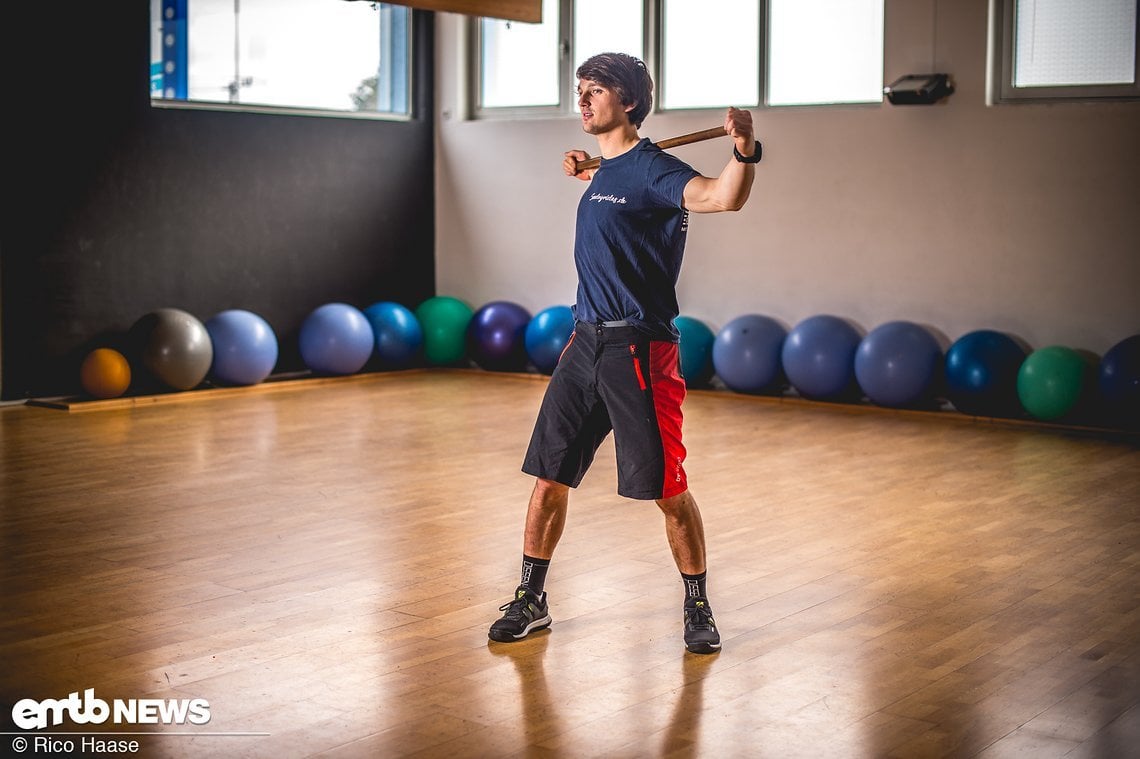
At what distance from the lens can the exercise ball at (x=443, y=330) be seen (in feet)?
30.3

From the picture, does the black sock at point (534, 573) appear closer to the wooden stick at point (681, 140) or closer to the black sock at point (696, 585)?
the black sock at point (696, 585)

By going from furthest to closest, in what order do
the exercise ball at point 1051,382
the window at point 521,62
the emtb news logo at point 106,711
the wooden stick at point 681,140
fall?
the window at point 521,62 → the exercise ball at point 1051,382 → the wooden stick at point 681,140 → the emtb news logo at point 106,711

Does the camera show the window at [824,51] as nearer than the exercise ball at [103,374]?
No

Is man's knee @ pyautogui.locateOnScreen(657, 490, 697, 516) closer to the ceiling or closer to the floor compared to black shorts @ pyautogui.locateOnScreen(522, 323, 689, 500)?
closer to the floor

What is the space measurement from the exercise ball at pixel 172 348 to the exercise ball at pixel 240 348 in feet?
0.54

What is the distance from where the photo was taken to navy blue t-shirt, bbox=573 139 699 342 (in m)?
3.19

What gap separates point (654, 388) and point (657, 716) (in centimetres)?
79

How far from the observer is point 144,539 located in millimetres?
4453

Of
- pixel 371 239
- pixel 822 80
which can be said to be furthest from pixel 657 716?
pixel 371 239

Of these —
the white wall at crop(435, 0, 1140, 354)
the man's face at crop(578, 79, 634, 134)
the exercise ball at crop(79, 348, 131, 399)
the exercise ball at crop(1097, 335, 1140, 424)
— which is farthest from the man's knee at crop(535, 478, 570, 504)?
the exercise ball at crop(79, 348, 131, 399)

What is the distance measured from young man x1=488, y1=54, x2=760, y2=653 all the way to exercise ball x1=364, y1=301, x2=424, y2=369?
5.69m

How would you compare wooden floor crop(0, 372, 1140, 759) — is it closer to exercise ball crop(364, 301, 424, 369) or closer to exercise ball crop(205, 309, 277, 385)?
exercise ball crop(205, 309, 277, 385)

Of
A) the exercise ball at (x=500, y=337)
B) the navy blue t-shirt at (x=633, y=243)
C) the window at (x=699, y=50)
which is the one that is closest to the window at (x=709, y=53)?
the window at (x=699, y=50)

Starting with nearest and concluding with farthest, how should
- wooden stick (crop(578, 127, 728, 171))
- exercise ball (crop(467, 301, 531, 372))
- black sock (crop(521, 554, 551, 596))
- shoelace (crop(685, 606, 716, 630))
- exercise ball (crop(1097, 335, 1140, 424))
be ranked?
1. wooden stick (crop(578, 127, 728, 171))
2. shoelace (crop(685, 606, 716, 630))
3. black sock (crop(521, 554, 551, 596))
4. exercise ball (crop(1097, 335, 1140, 424))
5. exercise ball (crop(467, 301, 531, 372))
